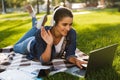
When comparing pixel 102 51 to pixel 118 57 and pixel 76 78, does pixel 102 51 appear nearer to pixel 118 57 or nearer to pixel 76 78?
pixel 76 78

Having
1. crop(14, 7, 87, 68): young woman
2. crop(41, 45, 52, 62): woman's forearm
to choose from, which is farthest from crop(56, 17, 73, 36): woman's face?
crop(41, 45, 52, 62): woman's forearm

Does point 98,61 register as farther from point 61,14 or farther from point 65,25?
point 61,14

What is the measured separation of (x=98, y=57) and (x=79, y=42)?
10.3ft

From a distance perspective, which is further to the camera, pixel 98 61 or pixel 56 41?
pixel 56 41

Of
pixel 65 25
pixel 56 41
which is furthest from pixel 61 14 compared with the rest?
pixel 56 41

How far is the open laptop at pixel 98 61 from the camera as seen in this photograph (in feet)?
13.9

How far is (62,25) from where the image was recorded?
4.71 metres

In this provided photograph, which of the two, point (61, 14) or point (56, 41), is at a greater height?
point (61, 14)

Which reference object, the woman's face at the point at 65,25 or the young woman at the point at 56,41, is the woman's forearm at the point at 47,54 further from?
the woman's face at the point at 65,25

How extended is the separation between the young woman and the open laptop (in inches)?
6.6

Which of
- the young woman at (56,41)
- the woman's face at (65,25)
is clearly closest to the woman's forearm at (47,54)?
the young woman at (56,41)

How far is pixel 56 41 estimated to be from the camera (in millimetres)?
5137

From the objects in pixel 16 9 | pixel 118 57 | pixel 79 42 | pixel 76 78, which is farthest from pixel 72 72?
pixel 16 9

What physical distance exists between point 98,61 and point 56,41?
948 mm
